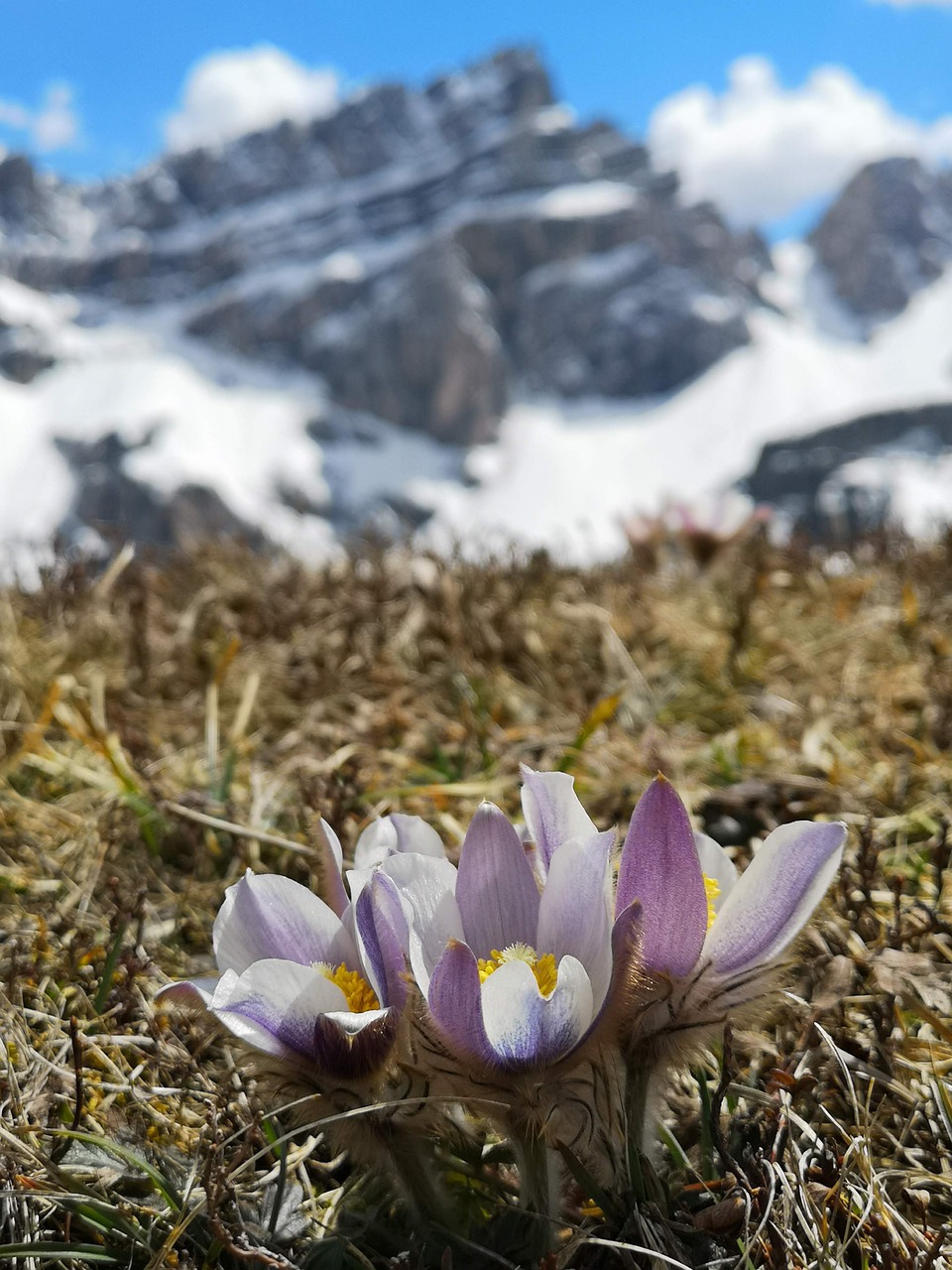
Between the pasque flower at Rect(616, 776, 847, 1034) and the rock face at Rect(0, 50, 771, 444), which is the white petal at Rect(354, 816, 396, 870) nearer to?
the pasque flower at Rect(616, 776, 847, 1034)

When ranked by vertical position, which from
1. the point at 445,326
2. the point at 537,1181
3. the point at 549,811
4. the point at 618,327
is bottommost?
the point at 537,1181

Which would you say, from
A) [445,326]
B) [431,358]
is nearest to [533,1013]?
[445,326]

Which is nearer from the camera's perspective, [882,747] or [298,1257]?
[298,1257]

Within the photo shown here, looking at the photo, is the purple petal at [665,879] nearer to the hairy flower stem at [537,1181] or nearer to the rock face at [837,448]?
the hairy flower stem at [537,1181]

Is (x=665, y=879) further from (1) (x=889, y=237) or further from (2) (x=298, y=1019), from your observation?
(1) (x=889, y=237)

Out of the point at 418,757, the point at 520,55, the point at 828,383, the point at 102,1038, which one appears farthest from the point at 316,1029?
the point at 520,55

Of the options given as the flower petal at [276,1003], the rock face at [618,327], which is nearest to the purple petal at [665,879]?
the flower petal at [276,1003]

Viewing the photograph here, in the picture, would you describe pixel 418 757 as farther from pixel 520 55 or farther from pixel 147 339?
pixel 520 55
